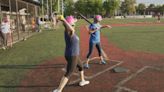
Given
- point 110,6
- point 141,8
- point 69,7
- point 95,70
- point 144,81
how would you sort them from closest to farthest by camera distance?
1. point 144,81
2. point 95,70
3. point 69,7
4. point 110,6
5. point 141,8

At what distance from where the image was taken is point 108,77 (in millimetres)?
→ 8570

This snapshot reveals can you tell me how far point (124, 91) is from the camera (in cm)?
709

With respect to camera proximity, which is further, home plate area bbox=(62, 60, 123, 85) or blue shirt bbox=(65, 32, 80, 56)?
home plate area bbox=(62, 60, 123, 85)

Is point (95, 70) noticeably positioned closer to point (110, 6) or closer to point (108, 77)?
point (108, 77)

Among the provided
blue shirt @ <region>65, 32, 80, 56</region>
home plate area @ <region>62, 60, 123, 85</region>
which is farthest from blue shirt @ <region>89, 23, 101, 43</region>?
blue shirt @ <region>65, 32, 80, 56</region>

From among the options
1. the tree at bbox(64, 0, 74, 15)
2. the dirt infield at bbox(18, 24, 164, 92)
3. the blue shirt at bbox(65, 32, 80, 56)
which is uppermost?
the tree at bbox(64, 0, 74, 15)

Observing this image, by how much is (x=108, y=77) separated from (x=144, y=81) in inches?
43.6

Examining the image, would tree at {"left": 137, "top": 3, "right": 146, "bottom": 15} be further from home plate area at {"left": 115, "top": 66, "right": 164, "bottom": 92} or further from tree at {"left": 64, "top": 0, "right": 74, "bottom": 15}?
home plate area at {"left": 115, "top": 66, "right": 164, "bottom": 92}

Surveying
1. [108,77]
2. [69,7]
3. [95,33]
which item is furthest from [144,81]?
[69,7]

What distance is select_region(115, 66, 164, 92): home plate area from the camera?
23.9 feet

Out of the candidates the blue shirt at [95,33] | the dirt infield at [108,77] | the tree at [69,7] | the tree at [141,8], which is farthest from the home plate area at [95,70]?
the tree at [141,8]

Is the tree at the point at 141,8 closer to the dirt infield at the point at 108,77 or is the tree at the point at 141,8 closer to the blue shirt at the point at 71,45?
the dirt infield at the point at 108,77

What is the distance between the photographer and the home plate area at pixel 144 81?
7270mm

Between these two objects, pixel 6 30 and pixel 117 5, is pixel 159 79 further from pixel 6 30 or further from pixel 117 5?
pixel 117 5
